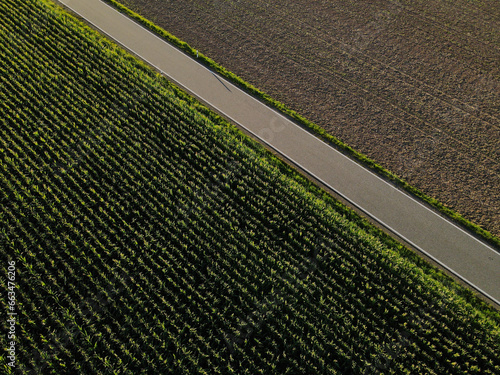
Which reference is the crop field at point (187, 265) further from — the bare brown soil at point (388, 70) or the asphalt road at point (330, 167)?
the bare brown soil at point (388, 70)

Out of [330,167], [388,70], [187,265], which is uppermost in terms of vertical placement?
[388,70]

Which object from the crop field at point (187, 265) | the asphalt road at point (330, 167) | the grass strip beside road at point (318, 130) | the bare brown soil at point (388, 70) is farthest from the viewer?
the bare brown soil at point (388, 70)

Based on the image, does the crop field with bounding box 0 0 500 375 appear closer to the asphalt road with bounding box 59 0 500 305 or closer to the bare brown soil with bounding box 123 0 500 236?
the asphalt road with bounding box 59 0 500 305

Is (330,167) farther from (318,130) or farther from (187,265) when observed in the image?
(187,265)

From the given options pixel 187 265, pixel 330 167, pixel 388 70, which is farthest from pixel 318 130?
pixel 187 265

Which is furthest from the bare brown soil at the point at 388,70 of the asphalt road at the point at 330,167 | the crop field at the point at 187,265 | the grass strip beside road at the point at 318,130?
the crop field at the point at 187,265

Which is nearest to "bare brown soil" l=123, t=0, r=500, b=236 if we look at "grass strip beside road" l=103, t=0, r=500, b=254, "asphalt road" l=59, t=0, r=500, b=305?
"grass strip beside road" l=103, t=0, r=500, b=254

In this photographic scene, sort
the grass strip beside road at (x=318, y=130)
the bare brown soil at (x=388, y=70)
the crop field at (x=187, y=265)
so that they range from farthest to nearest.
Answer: the bare brown soil at (x=388, y=70) < the grass strip beside road at (x=318, y=130) < the crop field at (x=187, y=265)
